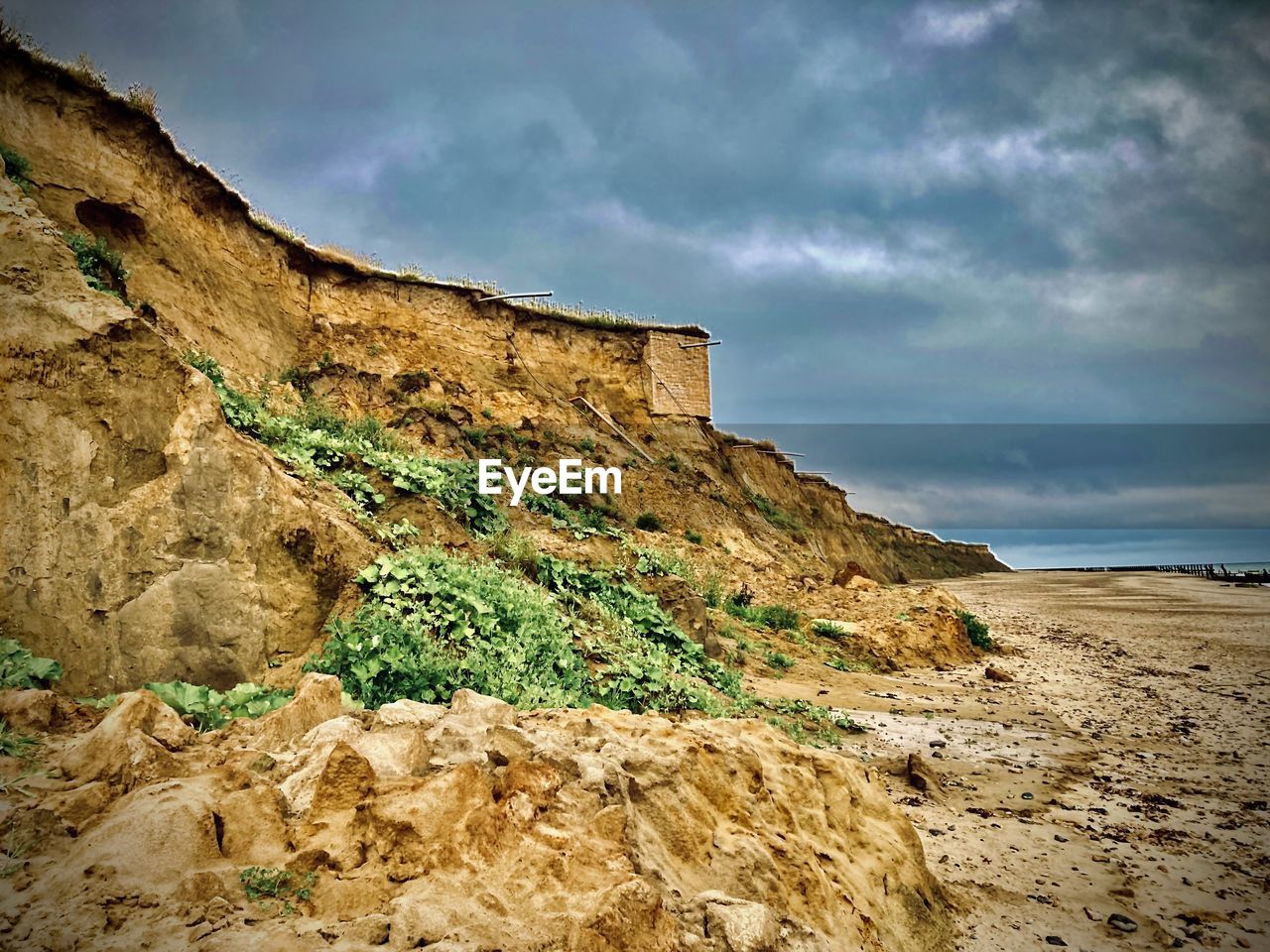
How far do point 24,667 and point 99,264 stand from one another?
5.29 m

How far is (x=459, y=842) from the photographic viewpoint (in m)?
2.62

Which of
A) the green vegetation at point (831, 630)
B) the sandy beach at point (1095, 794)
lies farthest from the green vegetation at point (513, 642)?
the green vegetation at point (831, 630)

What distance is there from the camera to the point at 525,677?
5.64 m

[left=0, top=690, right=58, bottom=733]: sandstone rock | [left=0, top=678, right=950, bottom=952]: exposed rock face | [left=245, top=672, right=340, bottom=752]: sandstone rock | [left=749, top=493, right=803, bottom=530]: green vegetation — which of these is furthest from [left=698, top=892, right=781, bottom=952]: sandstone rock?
[left=749, top=493, right=803, bottom=530]: green vegetation

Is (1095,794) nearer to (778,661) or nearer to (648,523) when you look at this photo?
(778,661)

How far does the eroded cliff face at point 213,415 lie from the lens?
4.79 m

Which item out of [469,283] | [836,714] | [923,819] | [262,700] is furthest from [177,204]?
[923,819]

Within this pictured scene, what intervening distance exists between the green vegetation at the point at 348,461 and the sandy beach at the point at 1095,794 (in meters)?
5.56

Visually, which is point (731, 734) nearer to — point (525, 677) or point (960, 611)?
point (525, 677)

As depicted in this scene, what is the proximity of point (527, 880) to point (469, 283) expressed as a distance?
25638 millimetres

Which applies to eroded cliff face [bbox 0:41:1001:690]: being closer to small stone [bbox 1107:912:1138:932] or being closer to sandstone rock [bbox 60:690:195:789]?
sandstone rock [bbox 60:690:195:789]

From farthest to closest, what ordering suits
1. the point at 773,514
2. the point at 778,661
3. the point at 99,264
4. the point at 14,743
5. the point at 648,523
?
the point at 773,514, the point at 648,523, the point at 778,661, the point at 99,264, the point at 14,743

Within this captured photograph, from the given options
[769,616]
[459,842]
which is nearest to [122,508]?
[459,842]

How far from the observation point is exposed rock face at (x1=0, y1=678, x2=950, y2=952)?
218 centimetres
